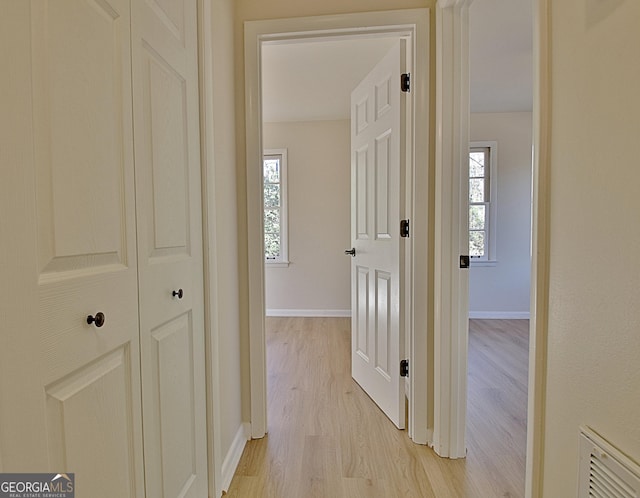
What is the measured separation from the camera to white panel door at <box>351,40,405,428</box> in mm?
1822

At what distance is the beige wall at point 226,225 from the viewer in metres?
1.42

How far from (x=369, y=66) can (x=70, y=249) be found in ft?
9.10

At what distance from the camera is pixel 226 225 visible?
155cm

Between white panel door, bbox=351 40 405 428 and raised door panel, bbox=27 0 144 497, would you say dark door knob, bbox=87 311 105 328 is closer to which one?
raised door panel, bbox=27 0 144 497

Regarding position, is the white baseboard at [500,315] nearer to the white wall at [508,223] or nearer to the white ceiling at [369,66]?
the white wall at [508,223]

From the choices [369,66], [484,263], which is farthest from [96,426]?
[484,263]

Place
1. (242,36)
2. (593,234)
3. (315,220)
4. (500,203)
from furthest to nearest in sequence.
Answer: (315,220), (500,203), (242,36), (593,234)

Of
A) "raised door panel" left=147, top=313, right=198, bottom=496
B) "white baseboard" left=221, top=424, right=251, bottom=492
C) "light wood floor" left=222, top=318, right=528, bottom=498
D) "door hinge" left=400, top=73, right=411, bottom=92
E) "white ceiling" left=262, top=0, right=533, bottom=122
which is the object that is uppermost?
"white ceiling" left=262, top=0, right=533, bottom=122

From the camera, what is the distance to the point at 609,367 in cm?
71

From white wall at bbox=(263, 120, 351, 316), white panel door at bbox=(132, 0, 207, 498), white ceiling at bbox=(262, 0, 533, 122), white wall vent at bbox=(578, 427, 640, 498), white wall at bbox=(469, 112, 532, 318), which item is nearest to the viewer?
white wall vent at bbox=(578, 427, 640, 498)

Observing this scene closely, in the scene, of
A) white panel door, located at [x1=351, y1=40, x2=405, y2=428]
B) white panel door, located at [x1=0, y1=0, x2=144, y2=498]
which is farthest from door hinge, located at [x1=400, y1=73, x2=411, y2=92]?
white panel door, located at [x1=0, y1=0, x2=144, y2=498]

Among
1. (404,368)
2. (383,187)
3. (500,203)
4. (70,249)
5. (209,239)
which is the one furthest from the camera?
(500,203)

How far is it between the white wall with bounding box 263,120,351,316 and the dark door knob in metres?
3.59

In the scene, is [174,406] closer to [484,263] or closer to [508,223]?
[484,263]
